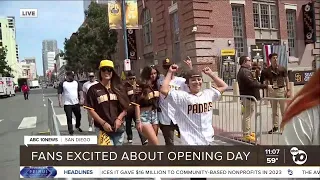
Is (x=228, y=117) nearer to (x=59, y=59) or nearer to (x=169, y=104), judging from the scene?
(x=169, y=104)

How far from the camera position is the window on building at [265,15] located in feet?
59.4

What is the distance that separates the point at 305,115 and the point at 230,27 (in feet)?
54.1

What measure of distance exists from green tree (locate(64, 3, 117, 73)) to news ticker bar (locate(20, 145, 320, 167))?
18.8 m

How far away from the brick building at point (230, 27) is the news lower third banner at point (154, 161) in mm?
15065

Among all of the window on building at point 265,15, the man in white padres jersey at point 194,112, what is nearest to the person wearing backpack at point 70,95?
the man in white padres jersey at point 194,112

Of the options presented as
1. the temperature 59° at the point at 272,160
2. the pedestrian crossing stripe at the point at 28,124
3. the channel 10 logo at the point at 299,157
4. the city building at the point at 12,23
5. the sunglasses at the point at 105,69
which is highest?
the city building at the point at 12,23

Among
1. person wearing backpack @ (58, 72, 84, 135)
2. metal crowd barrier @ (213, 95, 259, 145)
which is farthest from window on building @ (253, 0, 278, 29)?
person wearing backpack @ (58, 72, 84, 135)

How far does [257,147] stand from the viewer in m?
2.55

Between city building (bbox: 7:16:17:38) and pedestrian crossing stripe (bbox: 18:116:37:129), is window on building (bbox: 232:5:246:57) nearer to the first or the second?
pedestrian crossing stripe (bbox: 18:116:37:129)

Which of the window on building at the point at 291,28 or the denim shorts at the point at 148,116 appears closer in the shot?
the denim shorts at the point at 148,116

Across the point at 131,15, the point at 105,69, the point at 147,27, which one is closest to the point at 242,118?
the point at 105,69

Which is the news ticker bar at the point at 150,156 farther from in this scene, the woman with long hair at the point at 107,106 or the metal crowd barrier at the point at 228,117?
the metal crowd barrier at the point at 228,117

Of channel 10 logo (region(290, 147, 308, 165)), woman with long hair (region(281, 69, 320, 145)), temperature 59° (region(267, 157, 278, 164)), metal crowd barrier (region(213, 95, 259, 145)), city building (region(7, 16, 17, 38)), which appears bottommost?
metal crowd barrier (region(213, 95, 259, 145))

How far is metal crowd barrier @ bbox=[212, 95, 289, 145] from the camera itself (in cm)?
645
